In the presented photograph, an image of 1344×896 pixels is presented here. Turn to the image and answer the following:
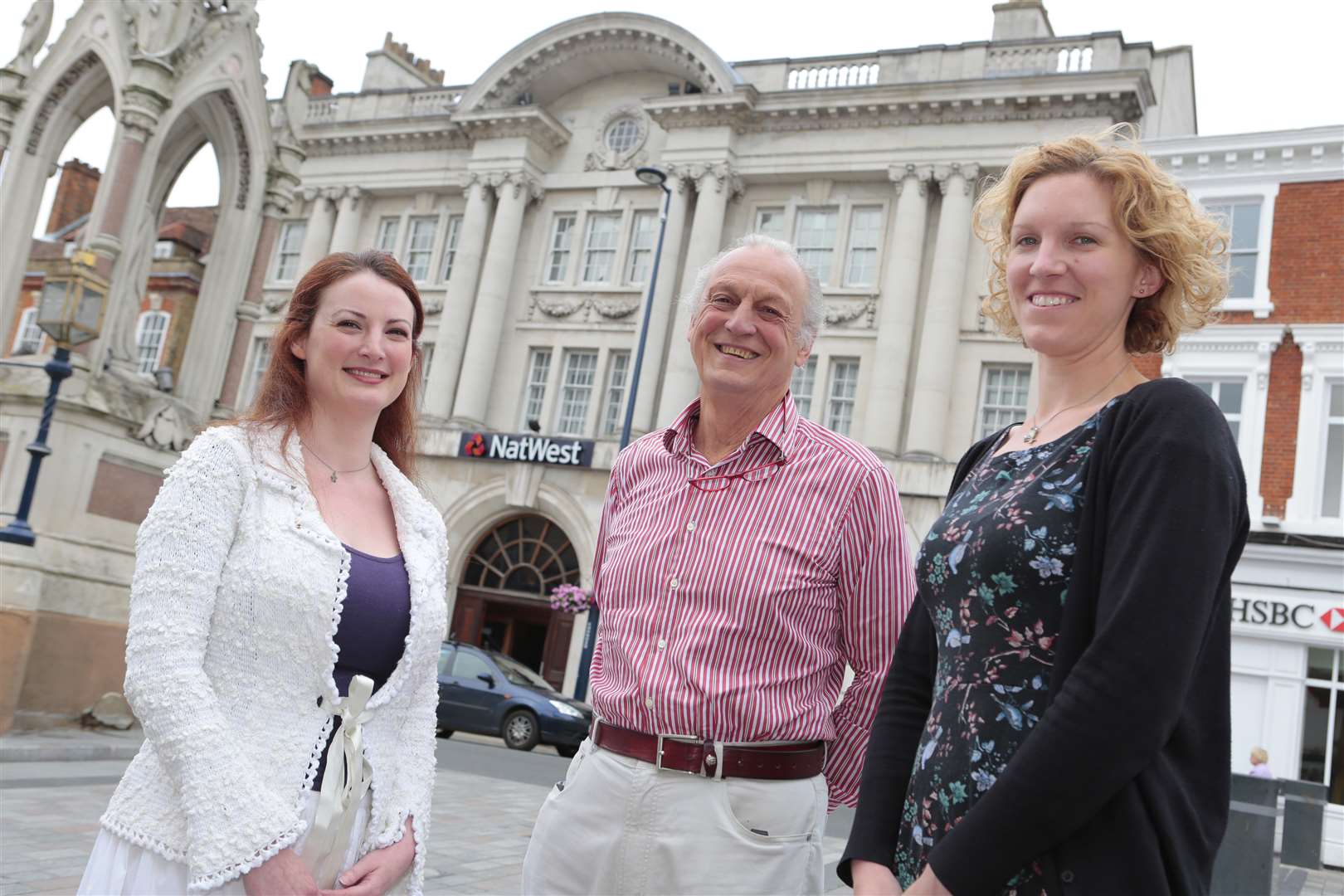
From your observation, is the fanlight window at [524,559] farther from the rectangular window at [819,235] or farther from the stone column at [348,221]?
the stone column at [348,221]

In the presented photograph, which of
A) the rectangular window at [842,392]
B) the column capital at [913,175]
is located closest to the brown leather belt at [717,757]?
the rectangular window at [842,392]

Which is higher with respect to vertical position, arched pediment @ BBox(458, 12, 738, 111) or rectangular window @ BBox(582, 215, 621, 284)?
arched pediment @ BBox(458, 12, 738, 111)

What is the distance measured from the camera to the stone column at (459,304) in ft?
97.6

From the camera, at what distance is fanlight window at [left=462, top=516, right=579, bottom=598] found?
29047 millimetres

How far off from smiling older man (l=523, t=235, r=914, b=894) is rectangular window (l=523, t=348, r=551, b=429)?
26596 mm

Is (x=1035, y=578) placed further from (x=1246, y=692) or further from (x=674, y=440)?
(x=1246, y=692)

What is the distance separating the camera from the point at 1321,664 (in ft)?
60.7

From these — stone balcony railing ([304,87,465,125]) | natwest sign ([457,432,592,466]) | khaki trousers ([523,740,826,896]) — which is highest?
stone balcony railing ([304,87,465,125])

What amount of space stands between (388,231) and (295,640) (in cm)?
3177

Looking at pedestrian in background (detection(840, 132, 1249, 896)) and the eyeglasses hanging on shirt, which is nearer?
pedestrian in background (detection(840, 132, 1249, 896))

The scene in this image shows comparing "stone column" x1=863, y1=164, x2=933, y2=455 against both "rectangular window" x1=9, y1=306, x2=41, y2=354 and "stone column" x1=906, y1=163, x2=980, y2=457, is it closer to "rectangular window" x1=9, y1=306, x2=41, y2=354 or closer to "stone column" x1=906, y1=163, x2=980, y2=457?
"stone column" x1=906, y1=163, x2=980, y2=457

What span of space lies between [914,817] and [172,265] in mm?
36151

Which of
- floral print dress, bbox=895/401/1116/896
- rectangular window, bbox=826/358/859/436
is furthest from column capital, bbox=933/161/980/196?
floral print dress, bbox=895/401/1116/896

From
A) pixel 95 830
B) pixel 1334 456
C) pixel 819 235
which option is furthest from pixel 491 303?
pixel 95 830
